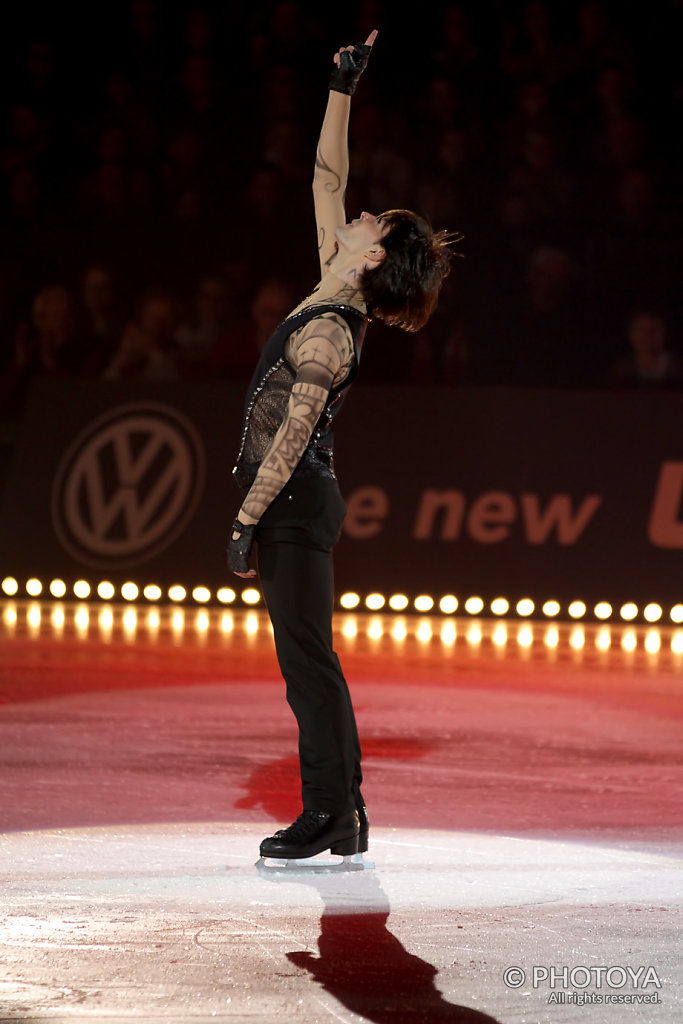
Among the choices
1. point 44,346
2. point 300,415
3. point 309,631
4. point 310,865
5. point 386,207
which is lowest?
point 310,865

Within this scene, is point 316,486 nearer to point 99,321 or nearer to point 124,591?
point 124,591

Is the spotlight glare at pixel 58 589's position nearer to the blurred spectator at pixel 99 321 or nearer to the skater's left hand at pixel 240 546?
the blurred spectator at pixel 99 321

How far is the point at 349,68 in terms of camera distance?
10.8 feet

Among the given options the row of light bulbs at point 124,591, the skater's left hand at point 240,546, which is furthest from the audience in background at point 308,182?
the skater's left hand at point 240,546

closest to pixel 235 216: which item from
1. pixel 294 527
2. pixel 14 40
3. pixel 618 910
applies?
pixel 14 40

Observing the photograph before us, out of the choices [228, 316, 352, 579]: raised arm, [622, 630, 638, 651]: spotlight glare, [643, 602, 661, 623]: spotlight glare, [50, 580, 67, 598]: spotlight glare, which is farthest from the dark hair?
[50, 580, 67, 598]: spotlight glare

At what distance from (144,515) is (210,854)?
182 inches

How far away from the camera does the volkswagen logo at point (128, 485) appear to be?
7594mm

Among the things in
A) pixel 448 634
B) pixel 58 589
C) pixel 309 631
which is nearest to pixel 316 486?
pixel 309 631

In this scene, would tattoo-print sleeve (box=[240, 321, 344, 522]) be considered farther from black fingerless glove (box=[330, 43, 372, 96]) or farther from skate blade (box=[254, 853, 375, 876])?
skate blade (box=[254, 853, 375, 876])

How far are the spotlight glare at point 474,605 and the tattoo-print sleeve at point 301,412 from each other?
440cm

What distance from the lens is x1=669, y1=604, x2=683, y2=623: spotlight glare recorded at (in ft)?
23.6

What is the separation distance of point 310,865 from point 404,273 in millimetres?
1426

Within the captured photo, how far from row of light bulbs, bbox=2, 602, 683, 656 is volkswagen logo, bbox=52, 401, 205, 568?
1.50ft
